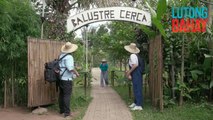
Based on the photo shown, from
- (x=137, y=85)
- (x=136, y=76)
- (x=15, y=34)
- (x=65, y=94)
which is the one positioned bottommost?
(x=65, y=94)

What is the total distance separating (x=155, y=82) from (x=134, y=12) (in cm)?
245

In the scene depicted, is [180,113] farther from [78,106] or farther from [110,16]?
[110,16]

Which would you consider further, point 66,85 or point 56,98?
point 56,98

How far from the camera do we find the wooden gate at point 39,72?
9.41 metres

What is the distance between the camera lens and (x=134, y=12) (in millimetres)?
11688

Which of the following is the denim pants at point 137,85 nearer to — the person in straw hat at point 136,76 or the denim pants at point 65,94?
the person in straw hat at point 136,76

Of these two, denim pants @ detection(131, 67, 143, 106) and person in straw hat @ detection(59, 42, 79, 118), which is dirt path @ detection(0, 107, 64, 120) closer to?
person in straw hat @ detection(59, 42, 79, 118)

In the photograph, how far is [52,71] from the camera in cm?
927

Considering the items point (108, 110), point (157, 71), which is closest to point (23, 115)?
point (108, 110)

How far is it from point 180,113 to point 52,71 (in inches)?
137

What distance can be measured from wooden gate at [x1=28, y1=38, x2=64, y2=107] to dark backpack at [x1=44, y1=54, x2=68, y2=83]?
1.23 feet

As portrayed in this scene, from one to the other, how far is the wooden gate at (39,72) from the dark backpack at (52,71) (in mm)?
373

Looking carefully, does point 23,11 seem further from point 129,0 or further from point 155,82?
point 129,0

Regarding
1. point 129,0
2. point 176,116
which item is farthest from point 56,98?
point 129,0
